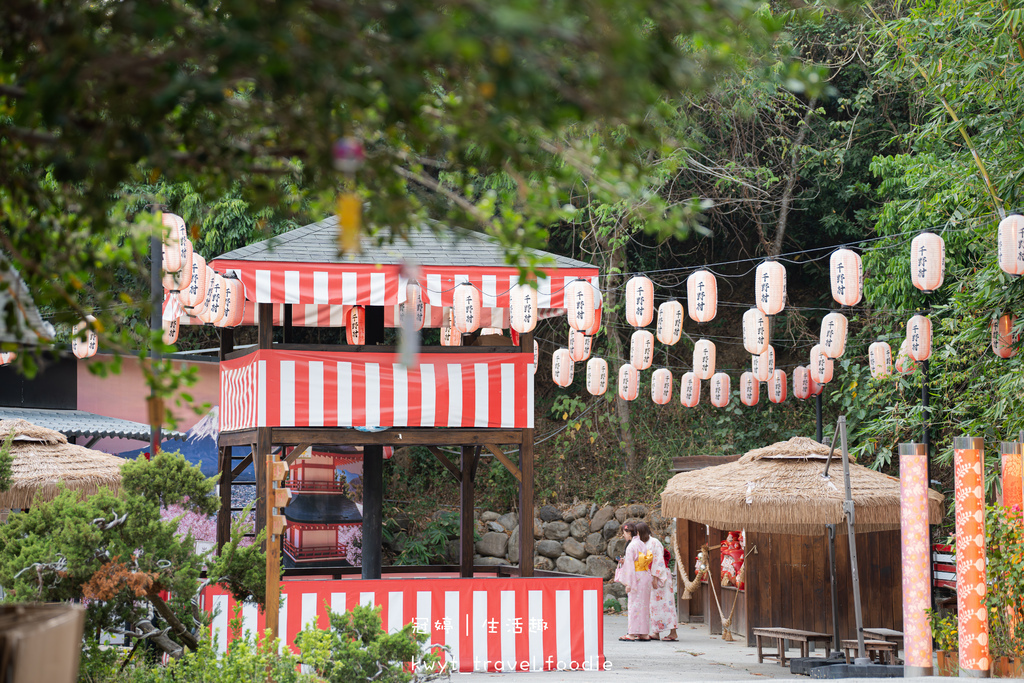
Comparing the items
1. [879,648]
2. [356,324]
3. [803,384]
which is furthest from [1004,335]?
[356,324]

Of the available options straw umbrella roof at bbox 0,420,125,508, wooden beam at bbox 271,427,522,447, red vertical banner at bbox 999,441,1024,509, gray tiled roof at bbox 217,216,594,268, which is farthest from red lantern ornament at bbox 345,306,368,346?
red vertical banner at bbox 999,441,1024,509

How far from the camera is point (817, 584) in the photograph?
12.8 metres

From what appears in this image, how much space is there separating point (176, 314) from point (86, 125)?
29.0 feet

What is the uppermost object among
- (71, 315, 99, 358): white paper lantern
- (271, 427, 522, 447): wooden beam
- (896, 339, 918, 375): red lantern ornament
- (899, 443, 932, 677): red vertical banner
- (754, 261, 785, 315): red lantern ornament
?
(754, 261, 785, 315): red lantern ornament

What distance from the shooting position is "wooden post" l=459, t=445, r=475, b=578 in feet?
39.7

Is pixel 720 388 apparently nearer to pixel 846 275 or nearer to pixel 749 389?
pixel 749 389

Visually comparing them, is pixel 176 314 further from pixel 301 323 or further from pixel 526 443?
pixel 526 443

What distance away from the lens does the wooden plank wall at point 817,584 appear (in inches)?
498

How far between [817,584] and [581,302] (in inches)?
208

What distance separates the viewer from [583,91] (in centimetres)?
249

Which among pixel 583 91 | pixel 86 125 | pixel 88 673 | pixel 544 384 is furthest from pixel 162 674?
pixel 544 384

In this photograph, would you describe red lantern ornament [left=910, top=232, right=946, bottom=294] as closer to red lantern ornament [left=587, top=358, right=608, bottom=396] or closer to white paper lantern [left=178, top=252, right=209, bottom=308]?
red lantern ornament [left=587, top=358, right=608, bottom=396]

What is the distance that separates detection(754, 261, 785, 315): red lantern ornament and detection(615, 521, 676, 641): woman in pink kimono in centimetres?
341

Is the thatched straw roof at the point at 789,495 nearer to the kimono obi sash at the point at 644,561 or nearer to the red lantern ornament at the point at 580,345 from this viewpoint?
the kimono obi sash at the point at 644,561
